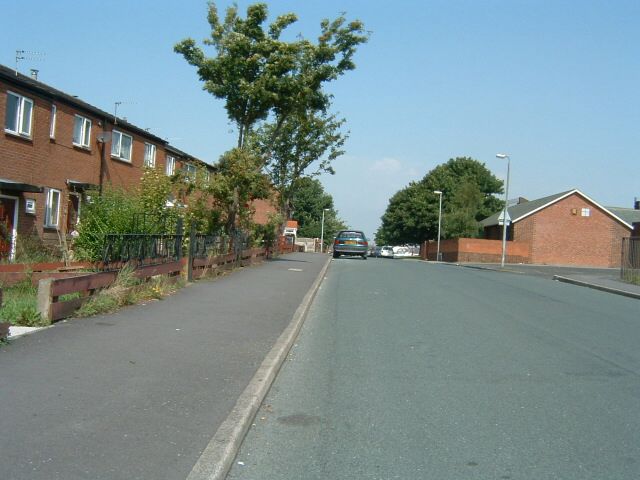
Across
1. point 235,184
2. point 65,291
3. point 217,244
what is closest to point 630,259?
point 235,184

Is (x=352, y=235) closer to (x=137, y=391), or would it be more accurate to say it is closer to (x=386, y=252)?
(x=386, y=252)

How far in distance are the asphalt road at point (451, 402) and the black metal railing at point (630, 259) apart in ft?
45.7

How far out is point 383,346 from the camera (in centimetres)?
974

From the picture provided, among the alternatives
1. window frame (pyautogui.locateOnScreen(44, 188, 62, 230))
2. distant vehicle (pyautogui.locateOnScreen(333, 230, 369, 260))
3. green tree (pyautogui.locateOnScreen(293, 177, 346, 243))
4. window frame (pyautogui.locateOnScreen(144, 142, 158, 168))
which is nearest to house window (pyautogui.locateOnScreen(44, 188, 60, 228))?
window frame (pyautogui.locateOnScreen(44, 188, 62, 230))

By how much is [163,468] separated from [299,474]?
942mm

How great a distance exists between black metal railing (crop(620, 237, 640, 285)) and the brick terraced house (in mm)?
16501

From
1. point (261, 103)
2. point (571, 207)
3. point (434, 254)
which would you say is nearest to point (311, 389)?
point (261, 103)

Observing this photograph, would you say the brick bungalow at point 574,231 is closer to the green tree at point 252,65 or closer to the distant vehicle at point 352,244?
the distant vehicle at point 352,244

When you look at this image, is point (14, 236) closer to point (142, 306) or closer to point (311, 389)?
point (142, 306)

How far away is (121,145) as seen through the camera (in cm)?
2738

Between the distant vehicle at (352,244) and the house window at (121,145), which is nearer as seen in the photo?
the house window at (121,145)

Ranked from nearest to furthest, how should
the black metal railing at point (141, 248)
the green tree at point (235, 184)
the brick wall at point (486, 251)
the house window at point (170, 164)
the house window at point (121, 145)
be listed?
the black metal railing at point (141, 248)
the green tree at point (235, 184)
the house window at point (121, 145)
the house window at point (170, 164)
the brick wall at point (486, 251)

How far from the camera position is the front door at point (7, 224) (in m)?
18.2

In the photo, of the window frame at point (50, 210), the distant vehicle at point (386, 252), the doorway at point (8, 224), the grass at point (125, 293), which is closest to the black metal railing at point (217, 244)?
the grass at point (125, 293)
